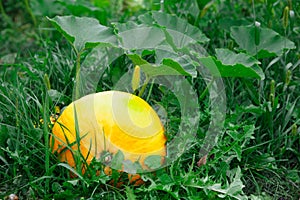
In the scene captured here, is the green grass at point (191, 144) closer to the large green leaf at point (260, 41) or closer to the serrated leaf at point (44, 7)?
the large green leaf at point (260, 41)

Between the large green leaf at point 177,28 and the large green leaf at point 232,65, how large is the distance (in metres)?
0.24

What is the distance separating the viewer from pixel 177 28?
120 inches

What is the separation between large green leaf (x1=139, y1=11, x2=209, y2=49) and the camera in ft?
9.53

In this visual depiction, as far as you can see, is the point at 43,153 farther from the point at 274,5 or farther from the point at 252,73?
the point at 274,5

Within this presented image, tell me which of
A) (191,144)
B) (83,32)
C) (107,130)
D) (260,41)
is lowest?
(191,144)

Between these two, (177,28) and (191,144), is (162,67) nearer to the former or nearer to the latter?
(191,144)

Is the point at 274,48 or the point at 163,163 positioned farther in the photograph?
the point at 274,48

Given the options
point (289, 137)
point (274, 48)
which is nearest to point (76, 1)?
point (274, 48)

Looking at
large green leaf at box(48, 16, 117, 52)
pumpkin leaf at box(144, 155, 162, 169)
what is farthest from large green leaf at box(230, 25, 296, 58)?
pumpkin leaf at box(144, 155, 162, 169)

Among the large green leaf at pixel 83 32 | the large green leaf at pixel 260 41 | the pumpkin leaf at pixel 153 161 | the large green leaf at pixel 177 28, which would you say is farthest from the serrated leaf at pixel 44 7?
the pumpkin leaf at pixel 153 161

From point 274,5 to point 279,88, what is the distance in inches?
27.5

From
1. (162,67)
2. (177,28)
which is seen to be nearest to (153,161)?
(162,67)

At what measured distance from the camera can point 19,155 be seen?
2.47m

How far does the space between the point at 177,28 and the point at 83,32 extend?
0.60 meters
